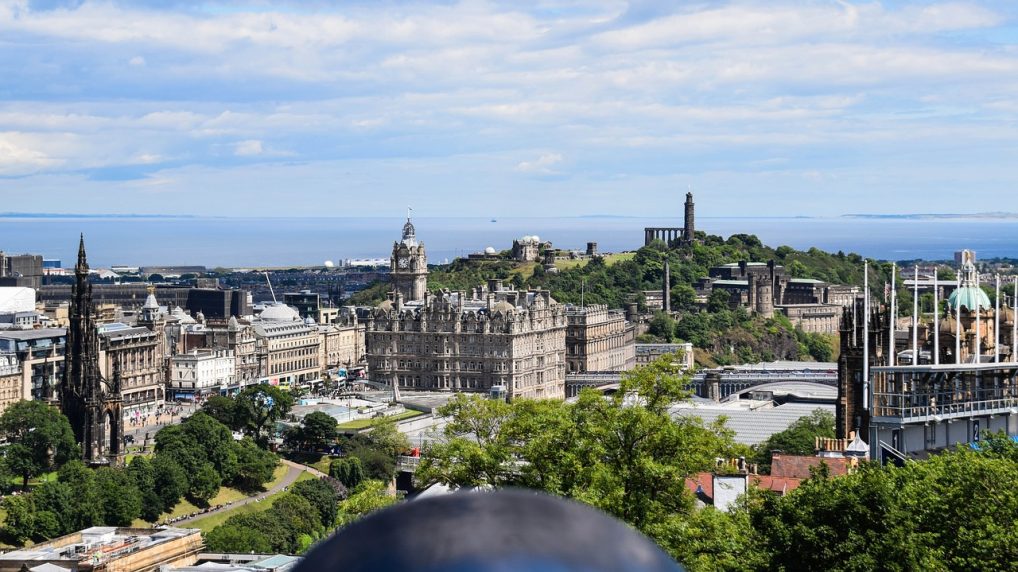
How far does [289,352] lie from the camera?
486 feet

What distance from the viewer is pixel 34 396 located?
11288cm

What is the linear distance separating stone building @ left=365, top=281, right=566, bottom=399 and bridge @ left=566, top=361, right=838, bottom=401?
4.08 meters

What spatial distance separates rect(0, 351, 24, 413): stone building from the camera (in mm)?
109625

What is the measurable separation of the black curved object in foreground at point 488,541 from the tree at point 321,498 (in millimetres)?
69727

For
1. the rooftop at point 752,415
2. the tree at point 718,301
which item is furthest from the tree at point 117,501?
the tree at point 718,301

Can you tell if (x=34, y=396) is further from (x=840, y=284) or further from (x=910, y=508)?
(x=840, y=284)

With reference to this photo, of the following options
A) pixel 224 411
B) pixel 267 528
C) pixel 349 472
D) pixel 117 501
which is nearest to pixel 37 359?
pixel 224 411

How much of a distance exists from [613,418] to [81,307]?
230ft

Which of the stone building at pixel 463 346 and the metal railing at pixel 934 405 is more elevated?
the metal railing at pixel 934 405

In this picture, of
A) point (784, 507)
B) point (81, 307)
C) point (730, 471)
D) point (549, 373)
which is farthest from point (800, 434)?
point (549, 373)

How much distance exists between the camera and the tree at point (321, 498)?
74188 mm

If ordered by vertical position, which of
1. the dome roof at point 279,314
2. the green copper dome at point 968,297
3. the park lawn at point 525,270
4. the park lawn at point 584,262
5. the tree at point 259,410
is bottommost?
the tree at point 259,410

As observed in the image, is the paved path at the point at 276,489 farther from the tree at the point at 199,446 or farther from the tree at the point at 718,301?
the tree at the point at 718,301

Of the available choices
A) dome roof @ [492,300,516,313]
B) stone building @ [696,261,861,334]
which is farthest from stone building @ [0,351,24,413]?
stone building @ [696,261,861,334]
